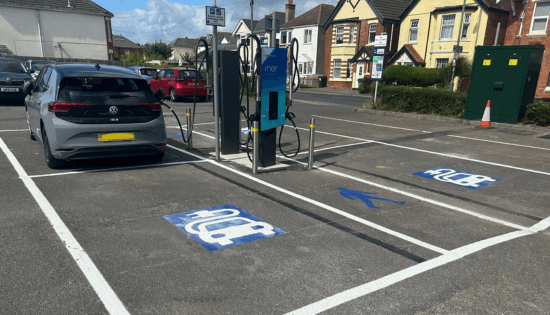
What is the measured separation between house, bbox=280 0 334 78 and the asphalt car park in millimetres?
40843

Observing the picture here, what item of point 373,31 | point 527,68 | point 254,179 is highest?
point 373,31

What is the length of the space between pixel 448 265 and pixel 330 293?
4.42 feet

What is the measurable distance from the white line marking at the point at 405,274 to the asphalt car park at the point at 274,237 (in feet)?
0.05

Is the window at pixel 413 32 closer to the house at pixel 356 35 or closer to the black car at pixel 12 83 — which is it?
the house at pixel 356 35

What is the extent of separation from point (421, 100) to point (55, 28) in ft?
125

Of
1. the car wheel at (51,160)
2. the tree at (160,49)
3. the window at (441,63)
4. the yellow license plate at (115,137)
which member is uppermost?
the tree at (160,49)

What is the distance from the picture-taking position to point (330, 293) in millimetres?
3293

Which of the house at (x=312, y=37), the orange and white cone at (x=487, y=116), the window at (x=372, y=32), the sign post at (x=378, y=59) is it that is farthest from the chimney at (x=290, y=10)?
the orange and white cone at (x=487, y=116)

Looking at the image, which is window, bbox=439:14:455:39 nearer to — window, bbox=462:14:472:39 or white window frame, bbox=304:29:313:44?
window, bbox=462:14:472:39

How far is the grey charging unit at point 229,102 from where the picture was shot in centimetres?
807

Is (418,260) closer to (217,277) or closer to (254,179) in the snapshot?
(217,277)

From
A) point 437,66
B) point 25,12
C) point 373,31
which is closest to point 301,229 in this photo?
point 437,66

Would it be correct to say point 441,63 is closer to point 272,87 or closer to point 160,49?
point 272,87

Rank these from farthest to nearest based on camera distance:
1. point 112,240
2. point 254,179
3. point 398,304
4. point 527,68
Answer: point 527,68, point 254,179, point 112,240, point 398,304
